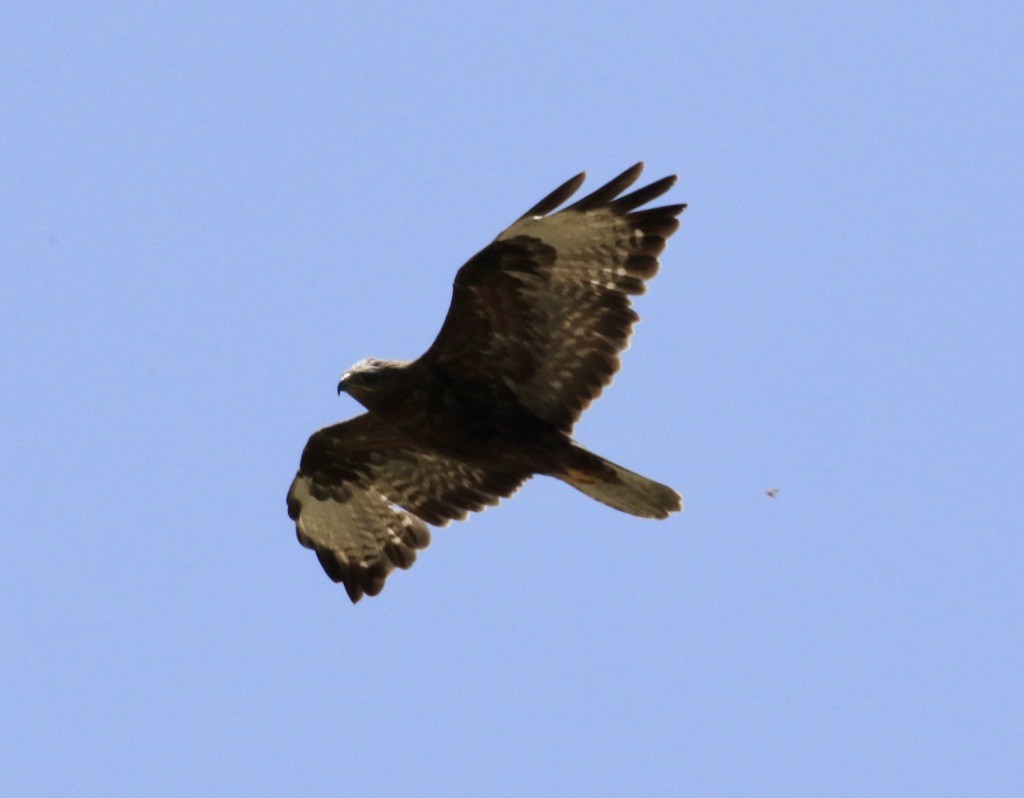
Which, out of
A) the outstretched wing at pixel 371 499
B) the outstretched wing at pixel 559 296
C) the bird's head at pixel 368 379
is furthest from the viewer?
the outstretched wing at pixel 371 499

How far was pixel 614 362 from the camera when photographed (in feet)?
37.1

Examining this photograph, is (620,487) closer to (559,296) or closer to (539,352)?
(539,352)

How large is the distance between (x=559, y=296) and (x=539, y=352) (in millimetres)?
426

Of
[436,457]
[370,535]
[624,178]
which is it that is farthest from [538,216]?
[370,535]

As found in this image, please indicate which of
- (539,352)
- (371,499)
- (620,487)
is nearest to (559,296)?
(539,352)

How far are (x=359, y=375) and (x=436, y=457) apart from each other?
1394mm

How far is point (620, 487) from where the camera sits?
1136cm

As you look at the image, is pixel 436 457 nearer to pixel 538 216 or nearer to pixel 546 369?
pixel 546 369

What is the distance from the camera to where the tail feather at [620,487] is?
36.9 ft

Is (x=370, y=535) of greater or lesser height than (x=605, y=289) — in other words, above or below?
below

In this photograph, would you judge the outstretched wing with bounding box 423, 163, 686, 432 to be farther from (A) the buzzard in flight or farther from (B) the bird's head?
(B) the bird's head

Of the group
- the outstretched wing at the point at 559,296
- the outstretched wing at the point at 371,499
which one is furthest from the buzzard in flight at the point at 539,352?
the outstretched wing at the point at 371,499

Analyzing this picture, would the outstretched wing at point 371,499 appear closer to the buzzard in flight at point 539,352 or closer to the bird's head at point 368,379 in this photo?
the buzzard in flight at point 539,352

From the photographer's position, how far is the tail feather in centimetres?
1126
